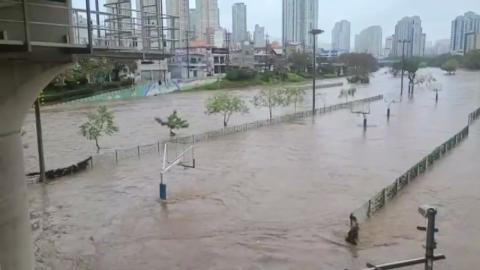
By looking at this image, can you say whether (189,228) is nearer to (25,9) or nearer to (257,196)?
(257,196)

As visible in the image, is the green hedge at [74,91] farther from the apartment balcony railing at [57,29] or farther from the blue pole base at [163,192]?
the apartment balcony railing at [57,29]

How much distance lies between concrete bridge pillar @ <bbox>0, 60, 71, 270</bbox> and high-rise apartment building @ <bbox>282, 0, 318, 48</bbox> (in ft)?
595

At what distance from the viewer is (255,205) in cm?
1367

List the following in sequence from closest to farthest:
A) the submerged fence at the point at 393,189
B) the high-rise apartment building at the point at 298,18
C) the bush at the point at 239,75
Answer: the submerged fence at the point at 393,189
the bush at the point at 239,75
the high-rise apartment building at the point at 298,18

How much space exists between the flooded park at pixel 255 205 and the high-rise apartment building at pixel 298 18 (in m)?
163

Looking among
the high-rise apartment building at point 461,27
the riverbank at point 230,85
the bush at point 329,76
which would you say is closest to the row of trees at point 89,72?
the riverbank at point 230,85

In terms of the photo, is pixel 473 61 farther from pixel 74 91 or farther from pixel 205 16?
pixel 74 91

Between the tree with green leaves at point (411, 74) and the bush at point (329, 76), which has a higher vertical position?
the tree with green leaves at point (411, 74)

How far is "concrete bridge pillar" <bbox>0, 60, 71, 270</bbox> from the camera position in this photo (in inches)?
211

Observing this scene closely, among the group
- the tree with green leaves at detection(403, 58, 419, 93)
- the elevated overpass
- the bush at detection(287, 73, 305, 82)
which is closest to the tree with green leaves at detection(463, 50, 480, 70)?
the tree with green leaves at detection(403, 58, 419, 93)

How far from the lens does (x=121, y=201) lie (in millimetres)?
14211

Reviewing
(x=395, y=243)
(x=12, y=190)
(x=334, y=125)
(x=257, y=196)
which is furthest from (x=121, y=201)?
(x=334, y=125)

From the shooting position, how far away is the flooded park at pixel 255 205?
1018 cm

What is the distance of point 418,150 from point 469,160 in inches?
105
